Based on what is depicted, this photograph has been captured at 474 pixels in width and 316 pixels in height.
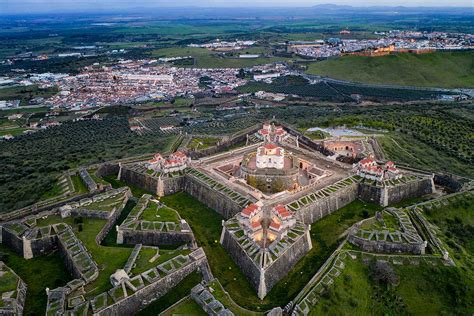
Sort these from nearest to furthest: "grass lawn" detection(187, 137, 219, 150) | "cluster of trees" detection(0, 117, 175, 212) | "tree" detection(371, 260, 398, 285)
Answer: "tree" detection(371, 260, 398, 285)
"cluster of trees" detection(0, 117, 175, 212)
"grass lawn" detection(187, 137, 219, 150)

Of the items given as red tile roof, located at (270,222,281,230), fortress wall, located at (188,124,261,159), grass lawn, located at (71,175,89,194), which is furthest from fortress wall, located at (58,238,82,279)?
fortress wall, located at (188,124,261,159)

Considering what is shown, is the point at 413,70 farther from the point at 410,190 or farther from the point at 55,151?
the point at 55,151

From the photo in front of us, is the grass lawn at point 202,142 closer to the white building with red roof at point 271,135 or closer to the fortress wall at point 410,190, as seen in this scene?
the white building with red roof at point 271,135

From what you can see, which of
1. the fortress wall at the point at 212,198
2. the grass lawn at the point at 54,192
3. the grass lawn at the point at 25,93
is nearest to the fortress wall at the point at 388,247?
the fortress wall at the point at 212,198

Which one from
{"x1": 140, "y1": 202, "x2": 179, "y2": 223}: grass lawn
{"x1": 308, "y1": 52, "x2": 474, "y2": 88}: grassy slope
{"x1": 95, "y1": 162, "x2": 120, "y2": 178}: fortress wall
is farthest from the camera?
{"x1": 308, "y1": 52, "x2": 474, "y2": 88}: grassy slope

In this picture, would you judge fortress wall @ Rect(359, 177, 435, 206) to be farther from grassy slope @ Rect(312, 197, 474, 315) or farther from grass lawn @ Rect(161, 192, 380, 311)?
grassy slope @ Rect(312, 197, 474, 315)

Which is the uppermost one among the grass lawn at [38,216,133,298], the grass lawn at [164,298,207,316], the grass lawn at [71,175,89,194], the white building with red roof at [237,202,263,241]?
the white building with red roof at [237,202,263,241]

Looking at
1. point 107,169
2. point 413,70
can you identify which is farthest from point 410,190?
point 413,70
